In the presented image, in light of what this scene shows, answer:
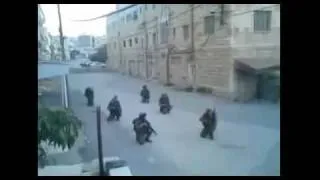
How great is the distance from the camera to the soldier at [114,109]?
3197 mm

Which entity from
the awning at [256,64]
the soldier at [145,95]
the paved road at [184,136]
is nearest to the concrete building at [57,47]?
the paved road at [184,136]

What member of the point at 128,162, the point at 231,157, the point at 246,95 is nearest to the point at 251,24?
the point at 246,95

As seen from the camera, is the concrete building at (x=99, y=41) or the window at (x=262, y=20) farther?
the concrete building at (x=99, y=41)

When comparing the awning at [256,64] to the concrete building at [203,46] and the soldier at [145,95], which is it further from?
the soldier at [145,95]

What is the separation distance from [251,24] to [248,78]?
0.38 meters

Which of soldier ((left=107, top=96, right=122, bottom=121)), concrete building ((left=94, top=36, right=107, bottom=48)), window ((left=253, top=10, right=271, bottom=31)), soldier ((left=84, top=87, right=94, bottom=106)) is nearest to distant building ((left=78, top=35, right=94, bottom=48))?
concrete building ((left=94, top=36, right=107, bottom=48))

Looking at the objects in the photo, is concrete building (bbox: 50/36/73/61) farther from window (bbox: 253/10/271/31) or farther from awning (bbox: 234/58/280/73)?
window (bbox: 253/10/271/31)

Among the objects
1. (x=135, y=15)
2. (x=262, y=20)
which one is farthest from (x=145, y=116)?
(x=262, y=20)

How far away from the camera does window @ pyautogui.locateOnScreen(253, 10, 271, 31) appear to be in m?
3.12

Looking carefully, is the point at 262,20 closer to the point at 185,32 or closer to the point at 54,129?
the point at 185,32
